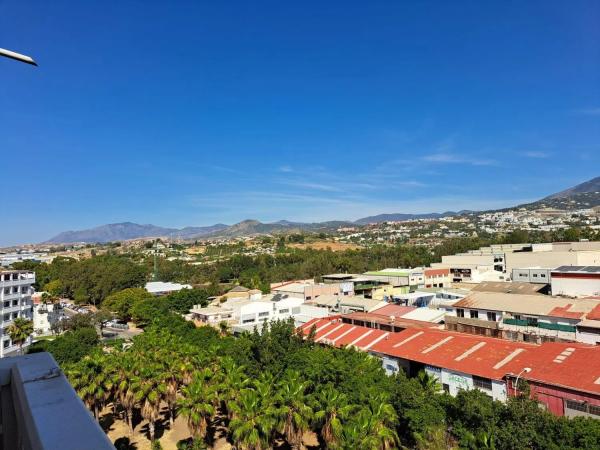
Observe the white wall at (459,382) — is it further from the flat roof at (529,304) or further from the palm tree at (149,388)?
the palm tree at (149,388)

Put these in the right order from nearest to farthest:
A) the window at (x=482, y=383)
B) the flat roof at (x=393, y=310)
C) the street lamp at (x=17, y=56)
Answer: the street lamp at (x=17, y=56)
the window at (x=482, y=383)
the flat roof at (x=393, y=310)

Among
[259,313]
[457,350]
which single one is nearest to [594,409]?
[457,350]

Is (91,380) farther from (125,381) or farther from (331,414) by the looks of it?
(331,414)

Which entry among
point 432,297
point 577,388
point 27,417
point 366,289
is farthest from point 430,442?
point 366,289


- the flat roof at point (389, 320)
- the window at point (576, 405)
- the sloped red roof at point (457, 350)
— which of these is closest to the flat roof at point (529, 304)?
the flat roof at point (389, 320)

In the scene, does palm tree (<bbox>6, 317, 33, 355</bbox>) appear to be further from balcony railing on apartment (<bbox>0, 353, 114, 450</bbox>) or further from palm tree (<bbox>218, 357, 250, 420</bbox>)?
balcony railing on apartment (<bbox>0, 353, 114, 450</bbox>)

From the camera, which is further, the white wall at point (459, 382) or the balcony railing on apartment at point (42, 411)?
the white wall at point (459, 382)
